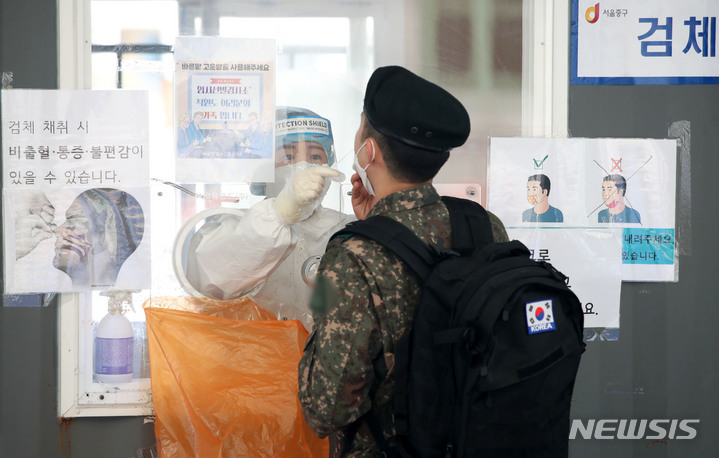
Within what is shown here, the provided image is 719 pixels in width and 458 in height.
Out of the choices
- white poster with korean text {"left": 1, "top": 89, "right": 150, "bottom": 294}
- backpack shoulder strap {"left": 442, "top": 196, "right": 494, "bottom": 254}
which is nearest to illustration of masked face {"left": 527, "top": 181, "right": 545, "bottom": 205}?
backpack shoulder strap {"left": 442, "top": 196, "right": 494, "bottom": 254}

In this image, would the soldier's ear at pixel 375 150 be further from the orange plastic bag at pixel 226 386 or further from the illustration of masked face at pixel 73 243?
the illustration of masked face at pixel 73 243

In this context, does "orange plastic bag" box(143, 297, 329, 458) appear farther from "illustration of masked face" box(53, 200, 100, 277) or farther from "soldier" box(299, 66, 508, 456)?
"soldier" box(299, 66, 508, 456)

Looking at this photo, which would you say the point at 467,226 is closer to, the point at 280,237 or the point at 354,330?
the point at 354,330

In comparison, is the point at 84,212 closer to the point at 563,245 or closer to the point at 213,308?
the point at 213,308

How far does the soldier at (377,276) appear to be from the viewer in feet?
3.64

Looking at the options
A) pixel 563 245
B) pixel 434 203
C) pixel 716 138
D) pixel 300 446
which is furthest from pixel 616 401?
pixel 434 203

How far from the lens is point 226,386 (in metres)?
1.72

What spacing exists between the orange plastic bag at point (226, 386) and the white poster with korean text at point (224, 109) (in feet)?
1.51

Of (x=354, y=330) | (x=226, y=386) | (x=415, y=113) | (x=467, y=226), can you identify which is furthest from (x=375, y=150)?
(x=226, y=386)

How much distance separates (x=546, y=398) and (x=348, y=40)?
130 cm

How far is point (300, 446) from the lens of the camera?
1.70 meters

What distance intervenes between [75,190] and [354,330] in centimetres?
122

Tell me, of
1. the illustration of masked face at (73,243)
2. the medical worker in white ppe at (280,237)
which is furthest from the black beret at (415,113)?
→ the illustration of masked face at (73,243)

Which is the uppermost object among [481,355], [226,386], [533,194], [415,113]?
[415,113]
